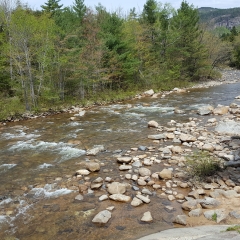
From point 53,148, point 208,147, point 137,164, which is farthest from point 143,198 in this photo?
point 53,148

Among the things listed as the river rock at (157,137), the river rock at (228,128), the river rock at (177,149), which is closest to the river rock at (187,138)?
the river rock at (157,137)

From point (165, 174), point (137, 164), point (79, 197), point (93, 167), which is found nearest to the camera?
point (79, 197)

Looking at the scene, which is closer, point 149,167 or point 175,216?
point 175,216

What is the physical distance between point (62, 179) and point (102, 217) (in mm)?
2419

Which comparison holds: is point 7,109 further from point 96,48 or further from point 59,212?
point 59,212

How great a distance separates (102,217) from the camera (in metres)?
5.26

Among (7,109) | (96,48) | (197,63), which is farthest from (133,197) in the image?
(197,63)

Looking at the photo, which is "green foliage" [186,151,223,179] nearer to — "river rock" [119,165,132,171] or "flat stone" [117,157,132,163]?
"river rock" [119,165,132,171]

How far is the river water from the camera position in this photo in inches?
199

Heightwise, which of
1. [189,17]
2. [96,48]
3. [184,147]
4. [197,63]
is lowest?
[184,147]

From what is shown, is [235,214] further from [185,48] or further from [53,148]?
[185,48]

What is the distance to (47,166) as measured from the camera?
817 cm

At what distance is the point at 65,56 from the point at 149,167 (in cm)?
1382

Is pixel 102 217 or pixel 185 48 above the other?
pixel 185 48
